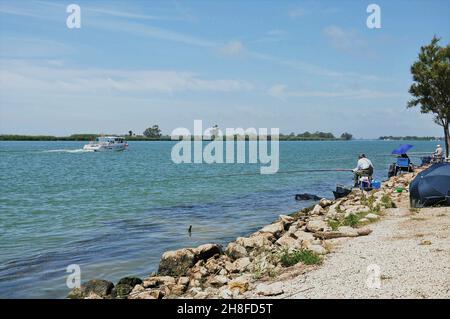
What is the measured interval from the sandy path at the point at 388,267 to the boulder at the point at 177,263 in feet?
14.2

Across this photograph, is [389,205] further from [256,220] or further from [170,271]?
[170,271]

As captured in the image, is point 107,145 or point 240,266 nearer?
point 240,266

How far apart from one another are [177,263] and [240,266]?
6.89ft

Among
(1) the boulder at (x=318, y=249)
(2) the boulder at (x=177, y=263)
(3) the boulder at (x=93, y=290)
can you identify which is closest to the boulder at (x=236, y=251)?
(2) the boulder at (x=177, y=263)

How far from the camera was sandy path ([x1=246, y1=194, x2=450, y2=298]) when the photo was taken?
8305mm

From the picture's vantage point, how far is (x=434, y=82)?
41.4 m

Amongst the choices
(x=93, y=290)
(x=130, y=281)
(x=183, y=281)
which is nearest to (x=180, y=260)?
(x=183, y=281)

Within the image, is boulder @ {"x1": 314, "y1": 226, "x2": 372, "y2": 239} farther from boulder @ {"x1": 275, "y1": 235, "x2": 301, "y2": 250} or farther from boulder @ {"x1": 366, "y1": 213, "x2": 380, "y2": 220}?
boulder @ {"x1": 366, "y1": 213, "x2": 380, "y2": 220}

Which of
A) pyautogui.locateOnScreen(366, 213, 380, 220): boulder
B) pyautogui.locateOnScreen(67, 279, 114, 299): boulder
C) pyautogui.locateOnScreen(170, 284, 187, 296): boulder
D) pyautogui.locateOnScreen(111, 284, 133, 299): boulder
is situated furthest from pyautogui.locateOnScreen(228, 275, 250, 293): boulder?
pyautogui.locateOnScreen(366, 213, 380, 220): boulder

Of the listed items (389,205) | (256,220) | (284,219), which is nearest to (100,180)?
(256,220)

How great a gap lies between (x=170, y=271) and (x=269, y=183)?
30129 millimetres

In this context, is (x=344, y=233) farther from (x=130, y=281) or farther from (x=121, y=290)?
(x=121, y=290)

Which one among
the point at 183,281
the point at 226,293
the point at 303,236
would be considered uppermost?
the point at 303,236

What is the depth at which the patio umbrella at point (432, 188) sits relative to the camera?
17188 millimetres
